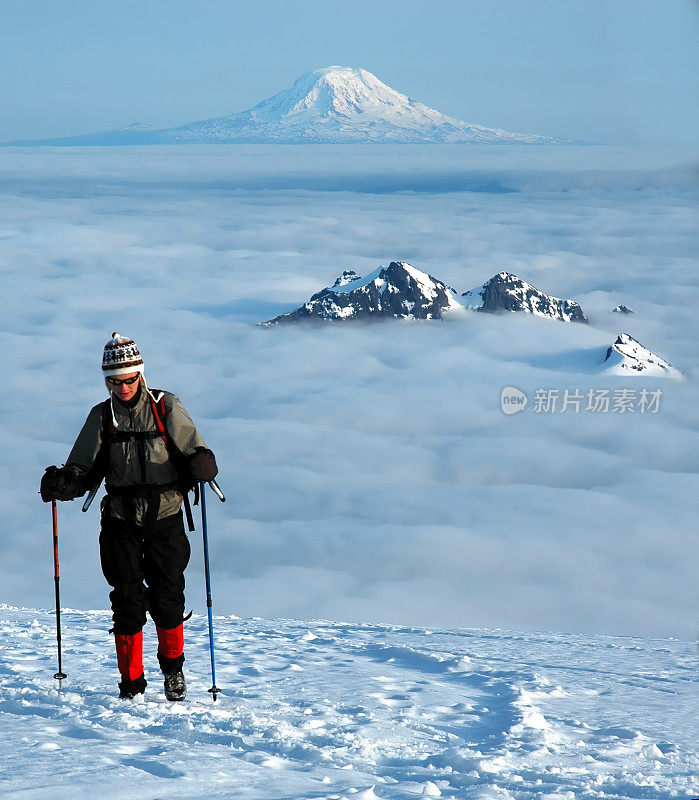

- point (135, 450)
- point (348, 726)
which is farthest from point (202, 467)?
point (348, 726)

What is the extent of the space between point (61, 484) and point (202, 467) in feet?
2.50

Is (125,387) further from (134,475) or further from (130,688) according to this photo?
(130,688)

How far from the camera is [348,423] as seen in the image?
17862cm

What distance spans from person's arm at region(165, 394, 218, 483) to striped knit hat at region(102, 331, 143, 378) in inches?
10.7

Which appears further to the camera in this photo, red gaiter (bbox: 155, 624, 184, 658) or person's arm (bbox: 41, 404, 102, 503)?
red gaiter (bbox: 155, 624, 184, 658)

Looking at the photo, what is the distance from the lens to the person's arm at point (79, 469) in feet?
14.4

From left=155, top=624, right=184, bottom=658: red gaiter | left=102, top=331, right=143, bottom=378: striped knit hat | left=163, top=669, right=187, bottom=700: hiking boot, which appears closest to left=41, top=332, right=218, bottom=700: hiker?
left=102, top=331, right=143, bottom=378: striped knit hat

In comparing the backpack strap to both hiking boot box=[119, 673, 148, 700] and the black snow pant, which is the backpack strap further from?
hiking boot box=[119, 673, 148, 700]

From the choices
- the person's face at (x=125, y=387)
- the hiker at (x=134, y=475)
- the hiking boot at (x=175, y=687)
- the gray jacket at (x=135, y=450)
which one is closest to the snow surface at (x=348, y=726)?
the hiking boot at (x=175, y=687)

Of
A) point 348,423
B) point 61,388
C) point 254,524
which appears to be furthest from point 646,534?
point 61,388

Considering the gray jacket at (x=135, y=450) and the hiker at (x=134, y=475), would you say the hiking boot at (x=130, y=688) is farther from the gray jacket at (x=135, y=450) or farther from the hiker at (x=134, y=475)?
the gray jacket at (x=135, y=450)

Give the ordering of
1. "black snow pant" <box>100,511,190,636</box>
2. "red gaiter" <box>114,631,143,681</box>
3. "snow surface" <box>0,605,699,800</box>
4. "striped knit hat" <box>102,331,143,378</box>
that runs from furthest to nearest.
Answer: "red gaiter" <box>114,631,143,681</box> → "black snow pant" <box>100,511,190,636</box> → "striped knit hat" <box>102,331,143,378</box> → "snow surface" <box>0,605,699,800</box>

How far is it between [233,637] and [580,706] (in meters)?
3.39

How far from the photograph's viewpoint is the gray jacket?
175 inches
